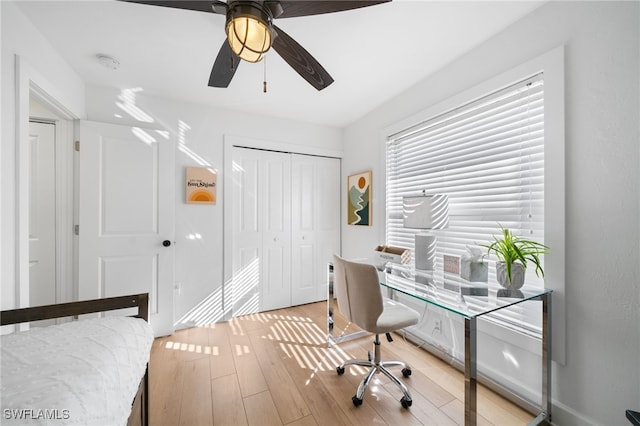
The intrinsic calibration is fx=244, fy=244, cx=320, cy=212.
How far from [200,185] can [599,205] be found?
3097 mm

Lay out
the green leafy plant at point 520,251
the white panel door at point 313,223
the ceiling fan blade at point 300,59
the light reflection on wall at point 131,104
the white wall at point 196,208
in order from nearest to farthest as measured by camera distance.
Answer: the ceiling fan blade at point 300,59 → the green leafy plant at point 520,251 → the light reflection on wall at point 131,104 → the white wall at point 196,208 → the white panel door at point 313,223

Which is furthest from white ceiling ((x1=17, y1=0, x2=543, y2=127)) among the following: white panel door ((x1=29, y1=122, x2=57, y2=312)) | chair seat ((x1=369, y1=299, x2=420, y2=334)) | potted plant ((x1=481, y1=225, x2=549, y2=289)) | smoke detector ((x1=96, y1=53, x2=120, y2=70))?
chair seat ((x1=369, y1=299, x2=420, y2=334))

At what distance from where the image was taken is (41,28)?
5.26ft

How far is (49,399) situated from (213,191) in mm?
2236

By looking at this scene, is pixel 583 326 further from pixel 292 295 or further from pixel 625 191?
pixel 292 295

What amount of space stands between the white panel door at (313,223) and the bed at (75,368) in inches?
83.9

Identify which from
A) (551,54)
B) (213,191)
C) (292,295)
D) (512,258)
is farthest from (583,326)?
(213,191)

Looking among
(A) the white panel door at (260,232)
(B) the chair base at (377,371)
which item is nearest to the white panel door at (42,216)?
(A) the white panel door at (260,232)

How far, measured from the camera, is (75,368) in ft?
2.59

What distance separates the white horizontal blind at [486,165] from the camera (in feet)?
5.05

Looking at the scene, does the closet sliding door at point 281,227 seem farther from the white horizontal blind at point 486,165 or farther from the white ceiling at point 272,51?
the white horizontal blind at point 486,165

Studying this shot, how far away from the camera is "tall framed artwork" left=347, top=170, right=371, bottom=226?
297 cm

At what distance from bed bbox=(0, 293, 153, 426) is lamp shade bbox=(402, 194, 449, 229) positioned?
1.78m

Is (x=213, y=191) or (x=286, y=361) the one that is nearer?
(x=286, y=361)
